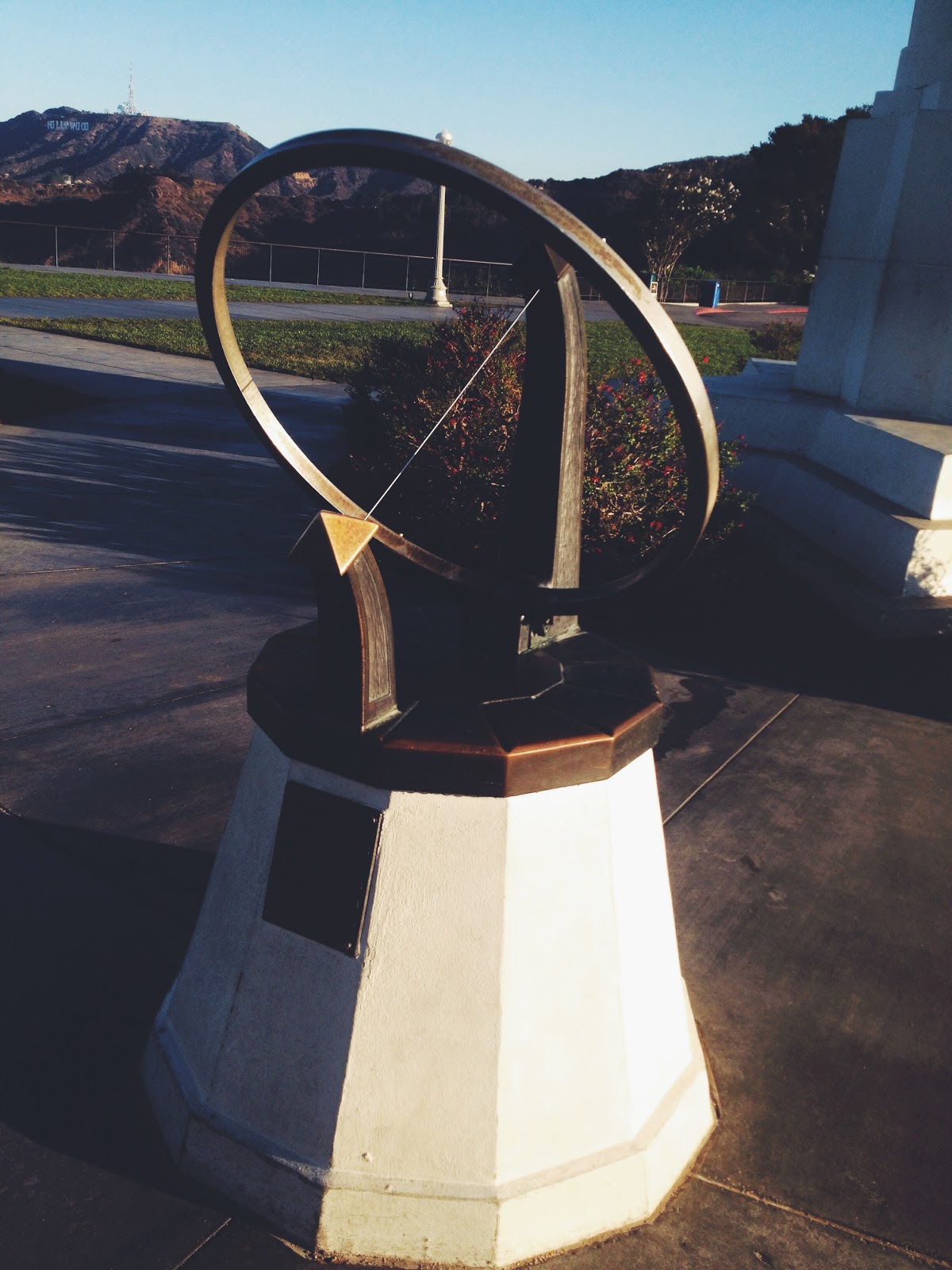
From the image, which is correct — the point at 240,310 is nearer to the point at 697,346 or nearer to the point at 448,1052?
the point at 697,346

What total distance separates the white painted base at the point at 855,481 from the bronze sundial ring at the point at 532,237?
187 inches

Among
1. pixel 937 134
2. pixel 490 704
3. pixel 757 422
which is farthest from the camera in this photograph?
pixel 757 422

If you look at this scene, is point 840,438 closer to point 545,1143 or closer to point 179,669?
point 179,669

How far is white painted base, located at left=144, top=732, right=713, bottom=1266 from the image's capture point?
8.17 feet

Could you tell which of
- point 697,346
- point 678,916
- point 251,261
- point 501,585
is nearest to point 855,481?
point 678,916

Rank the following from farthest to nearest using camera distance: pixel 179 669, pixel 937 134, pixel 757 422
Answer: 1. pixel 757 422
2. pixel 937 134
3. pixel 179 669

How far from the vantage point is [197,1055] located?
2.79 m

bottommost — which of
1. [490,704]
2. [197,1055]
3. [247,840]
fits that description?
[197,1055]

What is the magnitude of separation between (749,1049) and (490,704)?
1.47 meters

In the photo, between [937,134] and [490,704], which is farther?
[937,134]

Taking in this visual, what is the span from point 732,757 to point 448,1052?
3070mm

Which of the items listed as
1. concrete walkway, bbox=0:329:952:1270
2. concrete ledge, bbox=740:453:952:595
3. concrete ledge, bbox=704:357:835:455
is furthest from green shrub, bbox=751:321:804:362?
concrete walkway, bbox=0:329:952:1270

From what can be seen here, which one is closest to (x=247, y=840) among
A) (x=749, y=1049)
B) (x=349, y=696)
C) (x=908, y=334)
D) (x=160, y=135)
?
(x=349, y=696)

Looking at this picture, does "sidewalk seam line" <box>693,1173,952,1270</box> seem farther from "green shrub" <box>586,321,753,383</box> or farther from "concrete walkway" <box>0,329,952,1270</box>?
"green shrub" <box>586,321,753,383</box>
